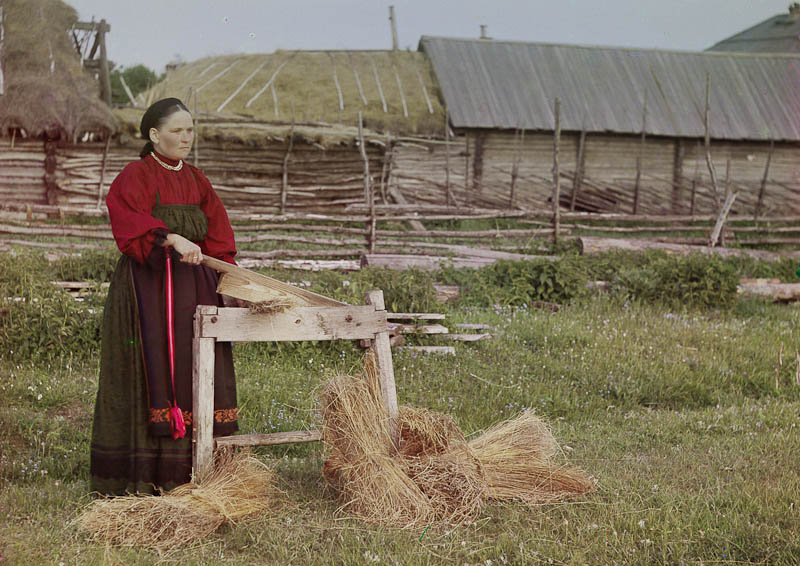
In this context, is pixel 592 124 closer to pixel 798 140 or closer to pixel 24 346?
pixel 798 140

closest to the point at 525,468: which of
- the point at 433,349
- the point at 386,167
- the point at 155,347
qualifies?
the point at 155,347

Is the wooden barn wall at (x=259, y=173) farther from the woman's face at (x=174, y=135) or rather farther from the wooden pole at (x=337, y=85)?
the woman's face at (x=174, y=135)

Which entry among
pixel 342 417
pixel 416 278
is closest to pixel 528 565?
pixel 342 417

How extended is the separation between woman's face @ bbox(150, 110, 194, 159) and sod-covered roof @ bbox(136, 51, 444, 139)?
41.0 feet

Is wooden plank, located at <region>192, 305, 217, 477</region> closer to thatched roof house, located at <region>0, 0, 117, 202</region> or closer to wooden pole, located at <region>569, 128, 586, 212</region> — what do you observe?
thatched roof house, located at <region>0, 0, 117, 202</region>

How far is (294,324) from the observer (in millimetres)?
3328

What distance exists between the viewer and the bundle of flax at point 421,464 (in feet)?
10.4

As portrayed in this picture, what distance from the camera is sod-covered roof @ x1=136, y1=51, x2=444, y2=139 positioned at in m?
16.8

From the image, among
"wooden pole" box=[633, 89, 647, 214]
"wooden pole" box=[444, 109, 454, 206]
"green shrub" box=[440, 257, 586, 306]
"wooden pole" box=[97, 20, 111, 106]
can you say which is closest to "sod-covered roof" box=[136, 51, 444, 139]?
"wooden pole" box=[444, 109, 454, 206]

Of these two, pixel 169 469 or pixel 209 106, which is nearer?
pixel 169 469

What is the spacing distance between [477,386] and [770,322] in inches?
156

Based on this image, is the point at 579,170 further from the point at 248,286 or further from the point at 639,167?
the point at 248,286

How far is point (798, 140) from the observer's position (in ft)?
62.5

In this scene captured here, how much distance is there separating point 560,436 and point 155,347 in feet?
8.43
